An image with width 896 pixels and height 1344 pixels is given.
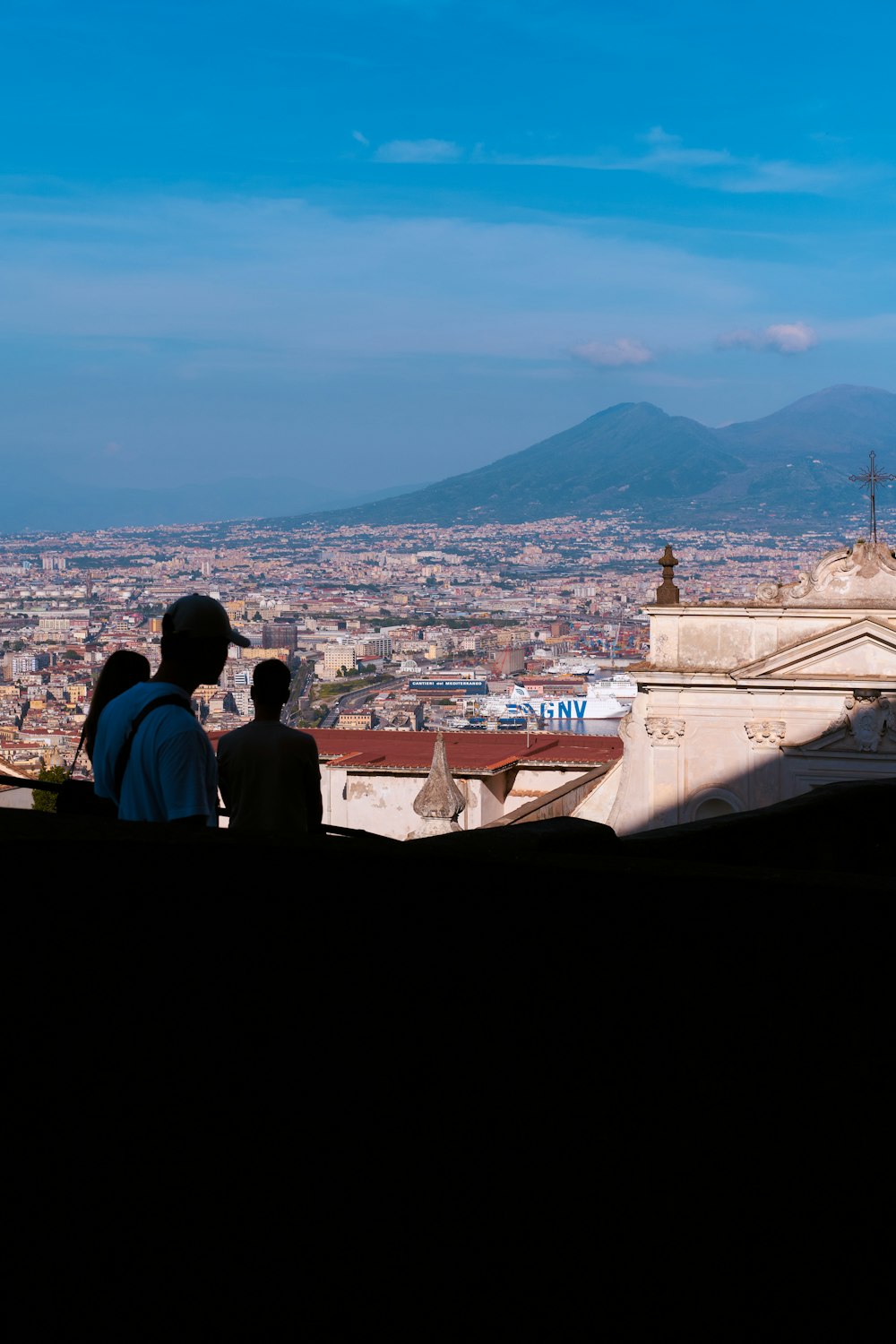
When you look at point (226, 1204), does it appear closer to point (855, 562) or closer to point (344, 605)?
point (855, 562)

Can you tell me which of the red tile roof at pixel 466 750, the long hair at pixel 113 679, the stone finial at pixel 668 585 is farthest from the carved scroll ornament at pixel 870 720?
the long hair at pixel 113 679

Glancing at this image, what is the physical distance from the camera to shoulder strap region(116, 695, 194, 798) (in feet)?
11.2

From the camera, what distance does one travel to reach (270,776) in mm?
4586

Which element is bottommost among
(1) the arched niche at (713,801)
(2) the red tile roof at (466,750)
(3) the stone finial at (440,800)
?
(1) the arched niche at (713,801)

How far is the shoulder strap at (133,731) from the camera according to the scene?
11.2ft

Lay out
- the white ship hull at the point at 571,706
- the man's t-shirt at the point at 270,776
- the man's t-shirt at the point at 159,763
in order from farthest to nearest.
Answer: the white ship hull at the point at 571,706 → the man's t-shirt at the point at 270,776 → the man's t-shirt at the point at 159,763

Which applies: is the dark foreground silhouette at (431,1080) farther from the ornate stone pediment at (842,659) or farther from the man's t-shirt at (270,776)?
the ornate stone pediment at (842,659)

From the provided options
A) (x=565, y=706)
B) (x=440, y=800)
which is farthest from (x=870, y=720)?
(x=565, y=706)

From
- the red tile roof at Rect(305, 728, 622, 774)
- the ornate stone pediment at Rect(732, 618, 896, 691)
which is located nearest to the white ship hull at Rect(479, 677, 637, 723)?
the red tile roof at Rect(305, 728, 622, 774)

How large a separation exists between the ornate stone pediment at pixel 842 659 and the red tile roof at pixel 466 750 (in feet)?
12.7

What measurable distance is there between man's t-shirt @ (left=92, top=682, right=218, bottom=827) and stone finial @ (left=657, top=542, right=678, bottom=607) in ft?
55.4

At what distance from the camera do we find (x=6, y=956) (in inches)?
80.7

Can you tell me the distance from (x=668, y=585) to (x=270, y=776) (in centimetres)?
1619

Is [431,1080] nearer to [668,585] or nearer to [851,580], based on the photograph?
[668,585]
